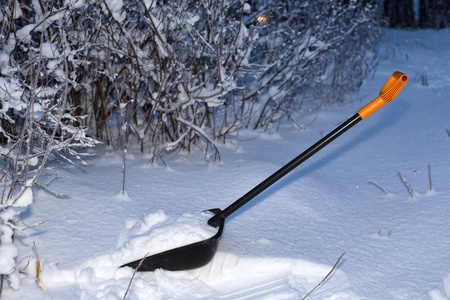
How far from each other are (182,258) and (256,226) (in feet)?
1.67

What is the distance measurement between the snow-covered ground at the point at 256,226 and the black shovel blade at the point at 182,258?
30 millimetres

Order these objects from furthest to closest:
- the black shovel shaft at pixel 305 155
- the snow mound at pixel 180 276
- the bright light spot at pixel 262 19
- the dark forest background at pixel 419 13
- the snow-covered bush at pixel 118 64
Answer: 1. the dark forest background at pixel 419 13
2. the bright light spot at pixel 262 19
3. the snow-covered bush at pixel 118 64
4. the black shovel shaft at pixel 305 155
5. the snow mound at pixel 180 276

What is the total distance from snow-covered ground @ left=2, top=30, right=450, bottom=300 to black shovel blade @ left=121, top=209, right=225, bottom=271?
1.2 inches

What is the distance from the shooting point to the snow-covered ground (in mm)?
1936

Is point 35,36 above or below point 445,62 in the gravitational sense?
above

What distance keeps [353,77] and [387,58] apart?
2985 millimetres

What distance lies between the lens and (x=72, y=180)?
2.62 meters

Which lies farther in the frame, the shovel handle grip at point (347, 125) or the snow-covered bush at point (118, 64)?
the snow-covered bush at point (118, 64)

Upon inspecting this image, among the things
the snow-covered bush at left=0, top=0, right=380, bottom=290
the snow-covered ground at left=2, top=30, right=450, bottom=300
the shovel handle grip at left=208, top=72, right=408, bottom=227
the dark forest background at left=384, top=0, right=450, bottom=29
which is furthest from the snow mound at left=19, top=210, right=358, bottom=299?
the dark forest background at left=384, top=0, right=450, bottom=29

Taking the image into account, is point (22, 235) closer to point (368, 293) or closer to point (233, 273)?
point (233, 273)

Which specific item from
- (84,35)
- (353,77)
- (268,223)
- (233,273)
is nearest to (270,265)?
(233,273)

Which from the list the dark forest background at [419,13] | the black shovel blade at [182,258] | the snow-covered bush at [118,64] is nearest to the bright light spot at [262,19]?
the snow-covered bush at [118,64]

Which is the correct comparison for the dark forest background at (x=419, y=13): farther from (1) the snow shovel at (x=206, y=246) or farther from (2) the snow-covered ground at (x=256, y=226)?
(1) the snow shovel at (x=206, y=246)

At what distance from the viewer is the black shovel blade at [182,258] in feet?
6.50
